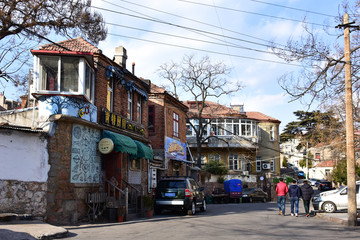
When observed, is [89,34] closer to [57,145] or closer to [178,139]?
[57,145]

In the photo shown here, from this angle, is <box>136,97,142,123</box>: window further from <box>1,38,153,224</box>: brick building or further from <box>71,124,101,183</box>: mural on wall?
<box>71,124,101,183</box>: mural on wall

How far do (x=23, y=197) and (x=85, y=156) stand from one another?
3.48 metres

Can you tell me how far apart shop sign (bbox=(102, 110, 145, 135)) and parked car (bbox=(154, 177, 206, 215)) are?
3.50 metres

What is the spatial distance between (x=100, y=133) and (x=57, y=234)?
741 cm

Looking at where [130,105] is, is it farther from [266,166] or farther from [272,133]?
[272,133]

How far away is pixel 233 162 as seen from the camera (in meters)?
50.1

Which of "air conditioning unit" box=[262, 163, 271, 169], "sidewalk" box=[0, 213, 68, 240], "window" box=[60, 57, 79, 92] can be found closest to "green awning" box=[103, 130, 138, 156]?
"window" box=[60, 57, 79, 92]

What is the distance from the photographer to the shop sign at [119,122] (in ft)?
59.5

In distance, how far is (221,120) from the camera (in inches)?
1959

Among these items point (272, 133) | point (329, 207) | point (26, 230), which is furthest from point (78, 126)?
point (272, 133)

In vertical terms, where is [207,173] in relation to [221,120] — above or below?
below

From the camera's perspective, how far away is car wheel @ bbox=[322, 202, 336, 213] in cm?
2015

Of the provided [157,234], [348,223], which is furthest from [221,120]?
[157,234]

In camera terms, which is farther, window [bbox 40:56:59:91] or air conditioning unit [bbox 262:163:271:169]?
air conditioning unit [bbox 262:163:271:169]
